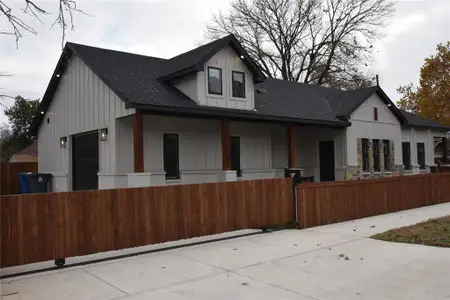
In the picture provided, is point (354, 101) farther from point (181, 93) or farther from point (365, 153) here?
point (181, 93)

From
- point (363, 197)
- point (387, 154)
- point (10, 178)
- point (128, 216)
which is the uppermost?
point (387, 154)

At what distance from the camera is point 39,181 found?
54.4 feet

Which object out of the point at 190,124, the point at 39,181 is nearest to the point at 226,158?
the point at 190,124

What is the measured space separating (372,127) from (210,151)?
8696mm

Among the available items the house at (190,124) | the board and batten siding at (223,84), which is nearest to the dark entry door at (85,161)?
the house at (190,124)

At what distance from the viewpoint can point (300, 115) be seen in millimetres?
16719

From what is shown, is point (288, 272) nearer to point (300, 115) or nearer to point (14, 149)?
point (300, 115)

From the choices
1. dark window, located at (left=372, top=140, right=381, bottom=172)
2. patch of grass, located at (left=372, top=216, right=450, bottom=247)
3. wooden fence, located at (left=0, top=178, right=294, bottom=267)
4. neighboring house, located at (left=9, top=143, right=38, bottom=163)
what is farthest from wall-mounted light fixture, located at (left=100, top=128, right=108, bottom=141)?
neighboring house, located at (left=9, top=143, right=38, bottom=163)

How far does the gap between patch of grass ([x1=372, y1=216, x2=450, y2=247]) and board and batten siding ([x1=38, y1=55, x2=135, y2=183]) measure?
7630mm

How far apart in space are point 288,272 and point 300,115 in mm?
11410

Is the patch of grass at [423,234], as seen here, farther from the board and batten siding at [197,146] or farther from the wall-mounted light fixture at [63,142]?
the wall-mounted light fixture at [63,142]

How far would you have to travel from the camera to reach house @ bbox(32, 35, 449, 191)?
13094 millimetres

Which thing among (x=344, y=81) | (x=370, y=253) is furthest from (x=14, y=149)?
(x=370, y=253)

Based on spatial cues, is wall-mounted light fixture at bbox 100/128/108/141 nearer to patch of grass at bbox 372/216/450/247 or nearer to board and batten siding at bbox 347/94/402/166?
patch of grass at bbox 372/216/450/247
